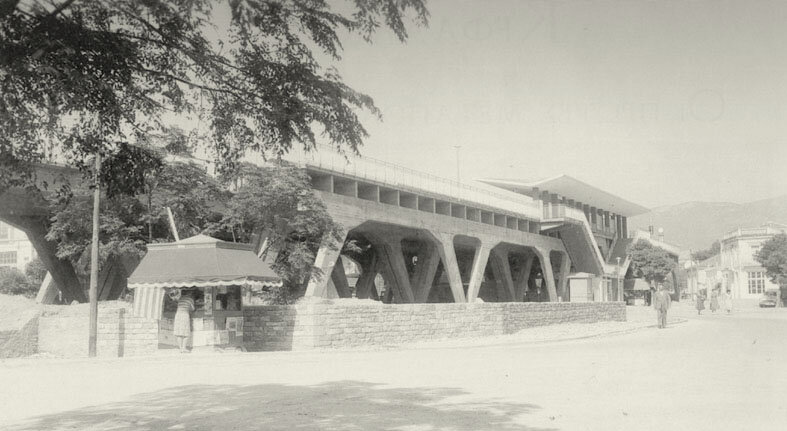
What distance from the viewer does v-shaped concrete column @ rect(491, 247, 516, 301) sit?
6356cm

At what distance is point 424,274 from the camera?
50.8 m

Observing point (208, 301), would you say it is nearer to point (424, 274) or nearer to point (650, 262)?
point (424, 274)

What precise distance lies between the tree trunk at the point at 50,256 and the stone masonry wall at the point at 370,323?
2059 centimetres

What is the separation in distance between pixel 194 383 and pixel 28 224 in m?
30.6

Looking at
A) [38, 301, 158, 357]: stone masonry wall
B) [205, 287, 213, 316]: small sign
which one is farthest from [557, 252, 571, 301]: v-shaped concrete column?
[205, 287, 213, 316]: small sign

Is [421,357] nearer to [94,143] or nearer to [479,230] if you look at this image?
[94,143]

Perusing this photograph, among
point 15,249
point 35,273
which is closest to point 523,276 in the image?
point 35,273

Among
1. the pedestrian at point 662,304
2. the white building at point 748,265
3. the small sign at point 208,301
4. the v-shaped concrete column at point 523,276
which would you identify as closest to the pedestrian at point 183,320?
the small sign at point 208,301

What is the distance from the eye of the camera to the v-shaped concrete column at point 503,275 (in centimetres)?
6356

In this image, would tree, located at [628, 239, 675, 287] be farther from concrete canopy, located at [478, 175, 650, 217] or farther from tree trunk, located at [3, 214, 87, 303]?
tree trunk, located at [3, 214, 87, 303]

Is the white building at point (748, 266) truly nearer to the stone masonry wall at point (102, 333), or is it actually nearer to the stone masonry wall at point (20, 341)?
the stone masonry wall at point (102, 333)

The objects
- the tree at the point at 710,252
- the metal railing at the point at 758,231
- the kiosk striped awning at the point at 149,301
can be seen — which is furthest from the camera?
the tree at the point at 710,252

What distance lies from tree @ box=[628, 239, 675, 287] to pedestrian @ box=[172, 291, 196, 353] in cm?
7344

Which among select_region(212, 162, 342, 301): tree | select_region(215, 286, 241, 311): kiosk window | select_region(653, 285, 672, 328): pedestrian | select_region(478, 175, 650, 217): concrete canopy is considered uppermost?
select_region(478, 175, 650, 217): concrete canopy
